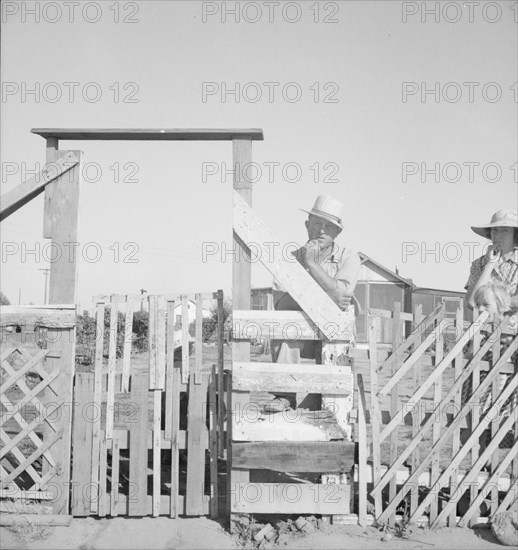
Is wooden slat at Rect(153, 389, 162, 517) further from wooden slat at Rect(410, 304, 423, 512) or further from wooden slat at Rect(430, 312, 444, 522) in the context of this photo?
wooden slat at Rect(430, 312, 444, 522)

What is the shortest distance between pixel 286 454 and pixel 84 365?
619 inches

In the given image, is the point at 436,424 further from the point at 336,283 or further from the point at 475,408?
the point at 336,283

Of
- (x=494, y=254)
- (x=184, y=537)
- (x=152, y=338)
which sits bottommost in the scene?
(x=184, y=537)

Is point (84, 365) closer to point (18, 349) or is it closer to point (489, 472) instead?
point (18, 349)

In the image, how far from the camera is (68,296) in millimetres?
4605

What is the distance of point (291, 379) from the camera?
4.41 metres

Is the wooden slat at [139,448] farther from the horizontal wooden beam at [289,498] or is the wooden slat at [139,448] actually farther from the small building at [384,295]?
the small building at [384,295]

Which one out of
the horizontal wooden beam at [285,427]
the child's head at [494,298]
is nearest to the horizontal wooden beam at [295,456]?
the horizontal wooden beam at [285,427]

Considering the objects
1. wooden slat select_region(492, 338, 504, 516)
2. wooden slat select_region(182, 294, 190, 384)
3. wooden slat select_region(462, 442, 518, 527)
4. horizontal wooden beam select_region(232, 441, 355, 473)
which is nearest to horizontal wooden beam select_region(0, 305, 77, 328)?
wooden slat select_region(182, 294, 190, 384)

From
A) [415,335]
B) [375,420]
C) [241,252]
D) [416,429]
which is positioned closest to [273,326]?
[241,252]

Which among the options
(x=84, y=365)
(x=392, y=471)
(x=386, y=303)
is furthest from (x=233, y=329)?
(x=386, y=303)

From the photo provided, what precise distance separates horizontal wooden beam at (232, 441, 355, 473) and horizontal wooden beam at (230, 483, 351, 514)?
168 mm

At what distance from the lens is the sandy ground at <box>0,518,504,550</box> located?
4.19 metres

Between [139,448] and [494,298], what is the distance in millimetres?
3304
